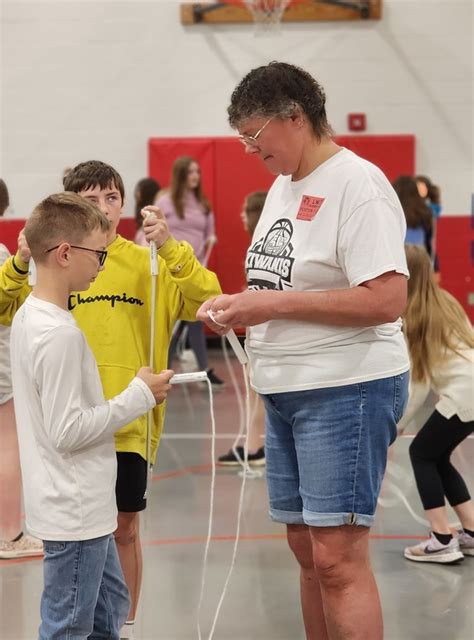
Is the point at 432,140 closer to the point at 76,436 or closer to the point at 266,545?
the point at 266,545

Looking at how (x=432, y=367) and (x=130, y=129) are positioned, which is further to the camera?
(x=130, y=129)

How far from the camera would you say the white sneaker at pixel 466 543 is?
4.00 meters

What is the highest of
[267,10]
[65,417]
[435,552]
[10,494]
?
[267,10]

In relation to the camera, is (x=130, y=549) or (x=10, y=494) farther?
(x=10, y=494)

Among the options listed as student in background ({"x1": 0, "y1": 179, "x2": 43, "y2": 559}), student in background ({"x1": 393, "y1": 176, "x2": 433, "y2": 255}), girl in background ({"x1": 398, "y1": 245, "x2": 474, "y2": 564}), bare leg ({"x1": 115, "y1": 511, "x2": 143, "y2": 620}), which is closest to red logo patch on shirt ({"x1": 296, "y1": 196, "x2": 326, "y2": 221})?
bare leg ({"x1": 115, "y1": 511, "x2": 143, "y2": 620})

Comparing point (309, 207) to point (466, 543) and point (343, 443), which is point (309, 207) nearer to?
point (343, 443)

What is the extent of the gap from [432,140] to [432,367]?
6.10 metres

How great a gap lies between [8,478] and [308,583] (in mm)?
→ 1852

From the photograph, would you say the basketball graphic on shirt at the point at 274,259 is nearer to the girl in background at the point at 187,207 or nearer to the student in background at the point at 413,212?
the student in background at the point at 413,212

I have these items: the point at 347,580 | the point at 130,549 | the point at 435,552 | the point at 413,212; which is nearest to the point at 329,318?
the point at 347,580

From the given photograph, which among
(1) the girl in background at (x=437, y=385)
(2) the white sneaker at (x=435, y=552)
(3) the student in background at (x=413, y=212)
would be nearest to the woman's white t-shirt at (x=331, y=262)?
(1) the girl in background at (x=437, y=385)

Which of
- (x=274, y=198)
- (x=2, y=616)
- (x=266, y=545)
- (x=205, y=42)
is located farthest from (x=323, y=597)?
(x=205, y=42)

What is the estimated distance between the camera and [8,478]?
405 centimetres

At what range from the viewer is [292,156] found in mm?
2322
